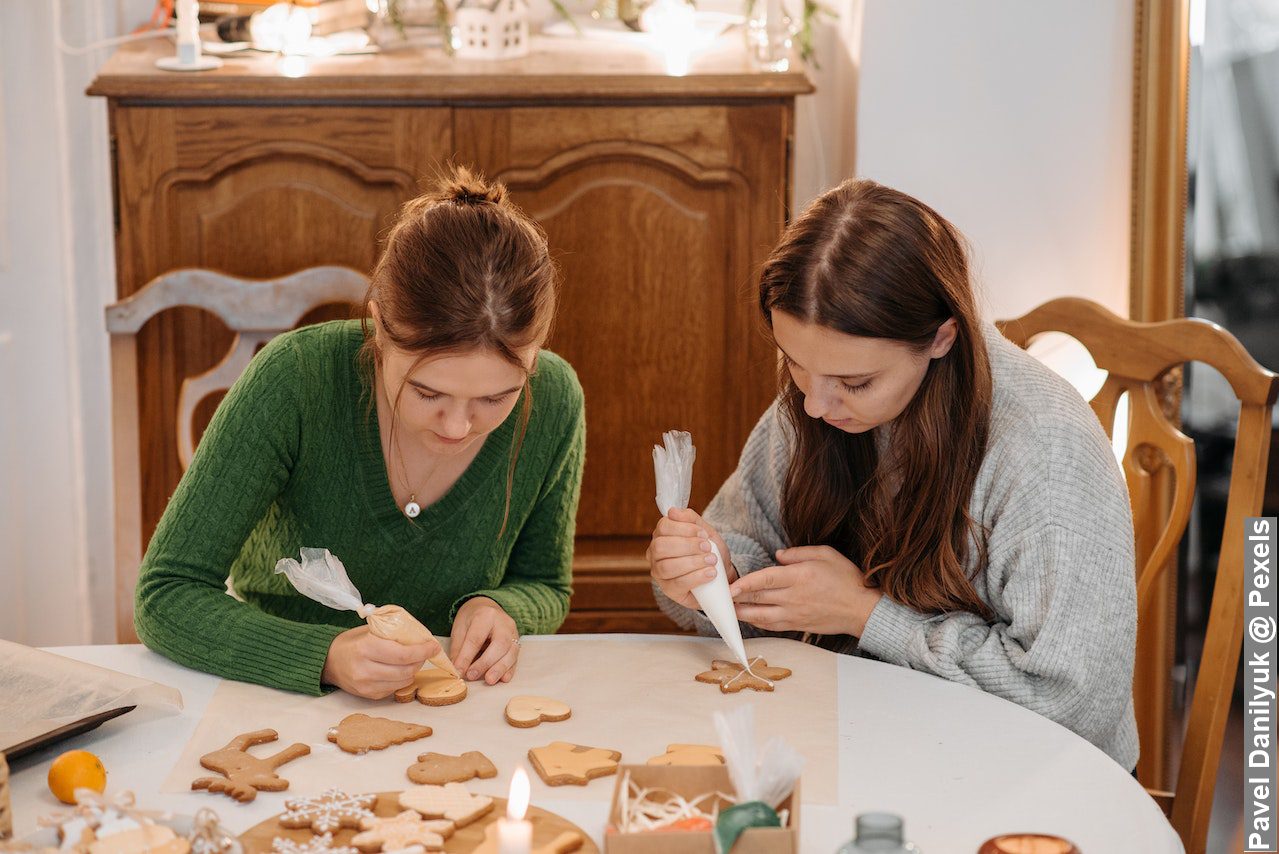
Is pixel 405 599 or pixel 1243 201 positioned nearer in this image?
pixel 405 599

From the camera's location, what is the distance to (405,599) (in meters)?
1.88

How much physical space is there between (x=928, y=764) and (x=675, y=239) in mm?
1554

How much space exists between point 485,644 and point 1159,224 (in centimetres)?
182

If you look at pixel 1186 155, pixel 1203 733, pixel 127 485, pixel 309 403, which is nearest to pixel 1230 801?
pixel 1203 733

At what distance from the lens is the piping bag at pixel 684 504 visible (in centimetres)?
159

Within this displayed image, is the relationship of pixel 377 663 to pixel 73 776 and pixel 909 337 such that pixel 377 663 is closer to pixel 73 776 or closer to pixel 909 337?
pixel 73 776

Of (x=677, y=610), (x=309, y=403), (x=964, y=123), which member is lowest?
(x=677, y=610)

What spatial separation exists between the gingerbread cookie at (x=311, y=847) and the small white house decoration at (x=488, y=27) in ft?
6.50

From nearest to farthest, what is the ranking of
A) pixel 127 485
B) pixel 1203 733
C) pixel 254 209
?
pixel 1203 733 → pixel 127 485 → pixel 254 209

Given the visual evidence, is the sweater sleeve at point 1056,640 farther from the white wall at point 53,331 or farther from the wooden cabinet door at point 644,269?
the white wall at point 53,331

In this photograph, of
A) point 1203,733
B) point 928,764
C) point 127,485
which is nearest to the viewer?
point 928,764

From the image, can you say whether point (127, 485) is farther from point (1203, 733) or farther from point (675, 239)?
point (1203, 733)

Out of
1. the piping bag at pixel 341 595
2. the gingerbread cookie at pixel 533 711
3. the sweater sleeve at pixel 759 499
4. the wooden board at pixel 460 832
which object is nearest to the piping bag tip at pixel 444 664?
the piping bag at pixel 341 595

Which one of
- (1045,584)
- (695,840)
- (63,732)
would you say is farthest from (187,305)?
(695,840)
